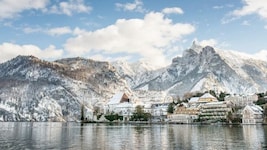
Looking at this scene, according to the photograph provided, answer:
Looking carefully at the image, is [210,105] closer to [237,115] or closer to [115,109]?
[237,115]

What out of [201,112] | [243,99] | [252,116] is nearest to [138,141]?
[252,116]

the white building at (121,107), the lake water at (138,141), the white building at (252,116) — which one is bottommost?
the lake water at (138,141)

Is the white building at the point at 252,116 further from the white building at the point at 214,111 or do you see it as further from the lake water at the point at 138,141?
the lake water at the point at 138,141

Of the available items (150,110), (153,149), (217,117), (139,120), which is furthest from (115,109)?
(153,149)

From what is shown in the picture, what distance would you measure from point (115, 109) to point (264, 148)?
14825cm

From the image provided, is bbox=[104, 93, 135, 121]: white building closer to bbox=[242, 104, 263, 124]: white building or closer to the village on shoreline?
the village on shoreline

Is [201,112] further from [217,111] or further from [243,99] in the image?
[243,99]

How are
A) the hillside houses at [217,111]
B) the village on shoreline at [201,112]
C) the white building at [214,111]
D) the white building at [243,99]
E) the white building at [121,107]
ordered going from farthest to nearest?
the white building at [121,107] → the white building at [243,99] → the white building at [214,111] → the village on shoreline at [201,112] → the hillside houses at [217,111]

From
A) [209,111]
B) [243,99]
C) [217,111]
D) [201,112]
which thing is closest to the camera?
[217,111]

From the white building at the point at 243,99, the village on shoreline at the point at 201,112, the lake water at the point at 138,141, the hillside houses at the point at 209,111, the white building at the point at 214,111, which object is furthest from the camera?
the white building at the point at 243,99

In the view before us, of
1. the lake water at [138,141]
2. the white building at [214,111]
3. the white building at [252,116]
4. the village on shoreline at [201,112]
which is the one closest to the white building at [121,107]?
the village on shoreline at [201,112]

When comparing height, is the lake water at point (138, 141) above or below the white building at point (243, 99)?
below

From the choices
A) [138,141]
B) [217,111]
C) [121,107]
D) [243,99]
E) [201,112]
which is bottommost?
[138,141]

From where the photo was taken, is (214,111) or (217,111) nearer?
(217,111)
